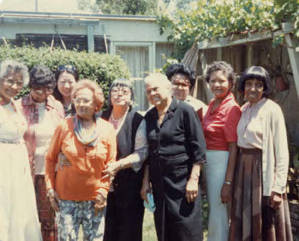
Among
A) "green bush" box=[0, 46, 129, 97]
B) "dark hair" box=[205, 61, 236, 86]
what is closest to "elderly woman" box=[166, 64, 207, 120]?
"dark hair" box=[205, 61, 236, 86]

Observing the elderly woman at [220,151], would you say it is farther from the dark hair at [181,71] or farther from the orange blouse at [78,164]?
the orange blouse at [78,164]

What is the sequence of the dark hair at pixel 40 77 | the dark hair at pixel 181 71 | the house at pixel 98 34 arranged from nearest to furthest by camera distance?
the dark hair at pixel 40 77 < the dark hair at pixel 181 71 < the house at pixel 98 34

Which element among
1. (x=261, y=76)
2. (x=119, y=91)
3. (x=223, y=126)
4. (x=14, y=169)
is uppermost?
(x=261, y=76)

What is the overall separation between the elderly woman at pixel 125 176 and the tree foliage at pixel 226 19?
2.69 metres

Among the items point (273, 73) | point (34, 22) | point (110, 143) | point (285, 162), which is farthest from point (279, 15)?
point (34, 22)

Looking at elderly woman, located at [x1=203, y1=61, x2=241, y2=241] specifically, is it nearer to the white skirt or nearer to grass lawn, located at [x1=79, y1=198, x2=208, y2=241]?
grass lawn, located at [x1=79, y1=198, x2=208, y2=241]

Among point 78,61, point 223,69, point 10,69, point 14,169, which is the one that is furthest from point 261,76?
point 78,61

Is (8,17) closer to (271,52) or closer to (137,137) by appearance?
(271,52)

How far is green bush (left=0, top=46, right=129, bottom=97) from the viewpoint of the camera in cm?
833

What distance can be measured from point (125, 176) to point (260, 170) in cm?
127

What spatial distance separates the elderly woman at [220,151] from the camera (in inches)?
140

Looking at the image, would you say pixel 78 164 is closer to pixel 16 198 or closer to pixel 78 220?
pixel 78 220

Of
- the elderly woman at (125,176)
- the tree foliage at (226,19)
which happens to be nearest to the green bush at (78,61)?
the tree foliage at (226,19)

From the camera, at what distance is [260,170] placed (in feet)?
11.1
